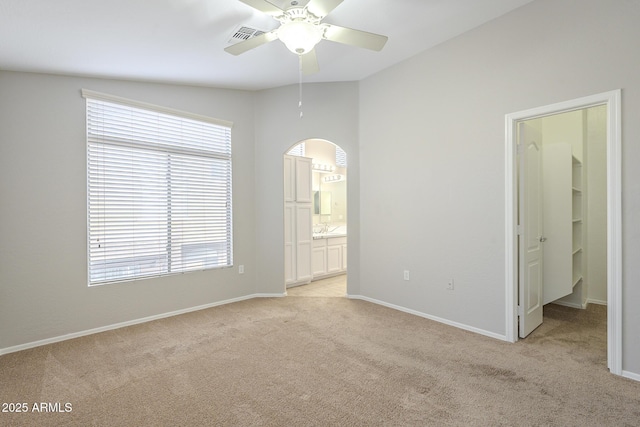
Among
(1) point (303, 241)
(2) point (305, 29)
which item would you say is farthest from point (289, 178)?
(2) point (305, 29)

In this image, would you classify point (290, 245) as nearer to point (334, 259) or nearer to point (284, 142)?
point (334, 259)

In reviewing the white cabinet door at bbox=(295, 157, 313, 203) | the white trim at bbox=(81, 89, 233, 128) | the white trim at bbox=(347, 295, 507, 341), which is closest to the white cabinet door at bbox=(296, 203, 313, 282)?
the white cabinet door at bbox=(295, 157, 313, 203)

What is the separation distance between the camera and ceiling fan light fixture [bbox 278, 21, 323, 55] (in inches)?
88.3

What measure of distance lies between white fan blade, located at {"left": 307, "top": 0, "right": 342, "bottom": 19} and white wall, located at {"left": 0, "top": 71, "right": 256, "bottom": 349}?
2547mm

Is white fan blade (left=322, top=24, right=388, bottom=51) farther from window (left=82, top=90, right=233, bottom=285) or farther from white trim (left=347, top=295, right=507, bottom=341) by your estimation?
white trim (left=347, top=295, right=507, bottom=341)

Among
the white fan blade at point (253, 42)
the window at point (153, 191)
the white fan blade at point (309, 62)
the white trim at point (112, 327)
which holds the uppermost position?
the white fan blade at point (253, 42)

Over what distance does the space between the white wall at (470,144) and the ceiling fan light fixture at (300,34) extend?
6.22 feet

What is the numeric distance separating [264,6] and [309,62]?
0.72 meters

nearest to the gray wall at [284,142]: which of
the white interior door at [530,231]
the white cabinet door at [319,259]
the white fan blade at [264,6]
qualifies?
the white cabinet door at [319,259]

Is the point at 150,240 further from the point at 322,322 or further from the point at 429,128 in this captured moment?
the point at 429,128

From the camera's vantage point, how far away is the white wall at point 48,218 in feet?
9.95

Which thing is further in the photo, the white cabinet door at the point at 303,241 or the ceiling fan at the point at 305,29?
the white cabinet door at the point at 303,241

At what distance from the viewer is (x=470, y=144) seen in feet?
11.2

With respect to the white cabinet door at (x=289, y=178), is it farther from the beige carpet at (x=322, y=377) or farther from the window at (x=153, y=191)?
the beige carpet at (x=322, y=377)
